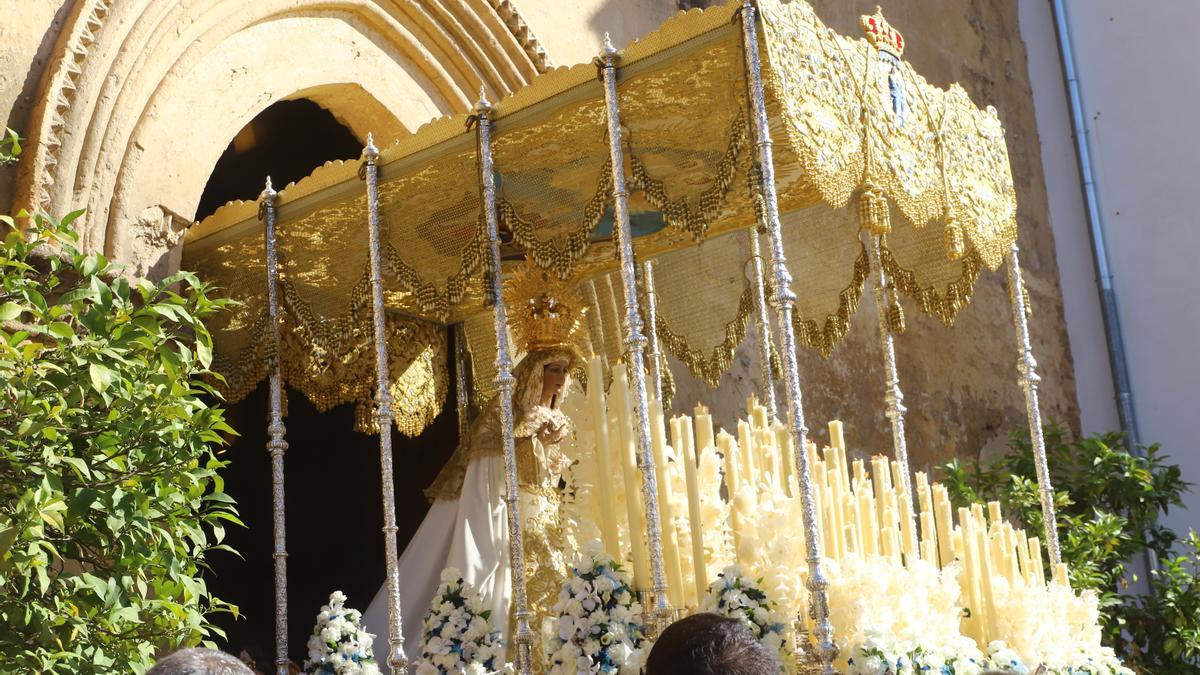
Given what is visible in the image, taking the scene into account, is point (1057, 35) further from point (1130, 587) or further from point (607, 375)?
point (607, 375)

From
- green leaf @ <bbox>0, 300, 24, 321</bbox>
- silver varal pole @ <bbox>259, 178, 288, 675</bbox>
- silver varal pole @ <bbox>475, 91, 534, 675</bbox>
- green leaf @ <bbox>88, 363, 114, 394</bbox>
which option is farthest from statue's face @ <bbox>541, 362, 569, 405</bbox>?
green leaf @ <bbox>0, 300, 24, 321</bbox>

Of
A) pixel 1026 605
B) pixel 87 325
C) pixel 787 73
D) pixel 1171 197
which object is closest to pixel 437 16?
pixel 787 73

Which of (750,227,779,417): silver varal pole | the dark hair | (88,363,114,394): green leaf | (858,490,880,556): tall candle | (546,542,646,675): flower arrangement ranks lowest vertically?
the dark hair

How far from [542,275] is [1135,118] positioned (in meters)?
5.71

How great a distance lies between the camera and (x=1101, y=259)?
33.1 feet

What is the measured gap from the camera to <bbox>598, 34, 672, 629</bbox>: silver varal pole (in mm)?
4316

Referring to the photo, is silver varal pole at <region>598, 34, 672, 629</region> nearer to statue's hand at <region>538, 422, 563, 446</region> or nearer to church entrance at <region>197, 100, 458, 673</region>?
statue's hand at <region>538, 422, 563, 446</region>

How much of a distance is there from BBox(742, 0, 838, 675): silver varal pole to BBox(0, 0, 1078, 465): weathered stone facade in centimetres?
201

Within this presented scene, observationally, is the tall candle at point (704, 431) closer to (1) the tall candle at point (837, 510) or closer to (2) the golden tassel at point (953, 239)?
(1) the tall candle at point (837, 510)

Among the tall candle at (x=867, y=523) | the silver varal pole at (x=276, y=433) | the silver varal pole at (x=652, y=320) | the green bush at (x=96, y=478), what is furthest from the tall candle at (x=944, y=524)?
the green bush at (x=96, y=478)

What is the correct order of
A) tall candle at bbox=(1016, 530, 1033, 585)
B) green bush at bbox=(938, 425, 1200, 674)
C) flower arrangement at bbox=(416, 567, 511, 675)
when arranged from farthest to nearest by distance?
green bush at bbox=(938, 425, 1200, 674), tall candle at bbox=(1016, 530, 1033, 585), flower arrangement at bbox=(416, 567, 511, 675)

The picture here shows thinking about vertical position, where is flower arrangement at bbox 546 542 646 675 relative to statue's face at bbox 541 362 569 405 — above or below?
below

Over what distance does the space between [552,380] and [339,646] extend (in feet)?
4.16

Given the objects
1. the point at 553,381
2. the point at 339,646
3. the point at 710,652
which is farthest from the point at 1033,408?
the point at 710,652
